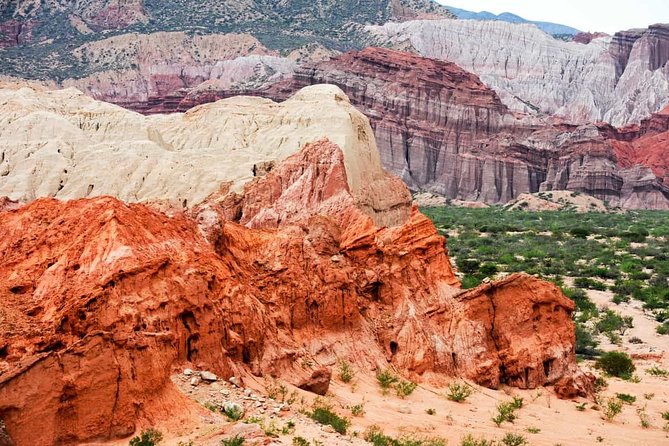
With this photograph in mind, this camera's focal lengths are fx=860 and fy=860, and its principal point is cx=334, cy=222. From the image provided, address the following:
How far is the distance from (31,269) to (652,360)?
65.8 feet

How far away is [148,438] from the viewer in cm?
1169

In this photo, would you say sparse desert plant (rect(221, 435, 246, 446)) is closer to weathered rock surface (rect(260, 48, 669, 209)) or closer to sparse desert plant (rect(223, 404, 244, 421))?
sparse desert plant (rect(223, 404, 244, 421))

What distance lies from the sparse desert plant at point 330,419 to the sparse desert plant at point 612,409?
23.0 ft

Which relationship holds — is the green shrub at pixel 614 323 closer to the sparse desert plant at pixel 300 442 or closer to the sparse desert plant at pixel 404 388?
the sparse desert plant at pixel 404 388

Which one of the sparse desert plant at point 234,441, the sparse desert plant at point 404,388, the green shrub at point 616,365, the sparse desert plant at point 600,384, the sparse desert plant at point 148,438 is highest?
the sparse desert plant at point 234,441

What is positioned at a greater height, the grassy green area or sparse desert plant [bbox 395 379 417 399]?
sparse desert plant [bbox 395 379 417 399]

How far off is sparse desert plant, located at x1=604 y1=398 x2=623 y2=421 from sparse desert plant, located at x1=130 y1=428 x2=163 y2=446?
10791 mm

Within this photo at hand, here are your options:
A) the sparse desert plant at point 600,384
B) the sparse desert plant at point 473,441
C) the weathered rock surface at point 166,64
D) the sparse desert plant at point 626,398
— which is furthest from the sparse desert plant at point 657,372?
the weathered rock surface at point 166,64

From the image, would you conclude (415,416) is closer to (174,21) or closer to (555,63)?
(174,21)

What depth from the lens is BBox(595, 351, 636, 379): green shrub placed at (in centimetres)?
2419

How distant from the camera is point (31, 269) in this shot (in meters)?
14.7

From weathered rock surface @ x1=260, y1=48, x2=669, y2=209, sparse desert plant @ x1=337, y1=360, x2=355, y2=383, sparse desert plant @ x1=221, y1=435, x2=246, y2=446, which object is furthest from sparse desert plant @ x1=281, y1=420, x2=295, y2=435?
weathered rock surface @ x1=260, y1=48, x2=669, y2=209

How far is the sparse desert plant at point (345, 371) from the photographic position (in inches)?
689

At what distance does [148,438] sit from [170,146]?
99.1ft
